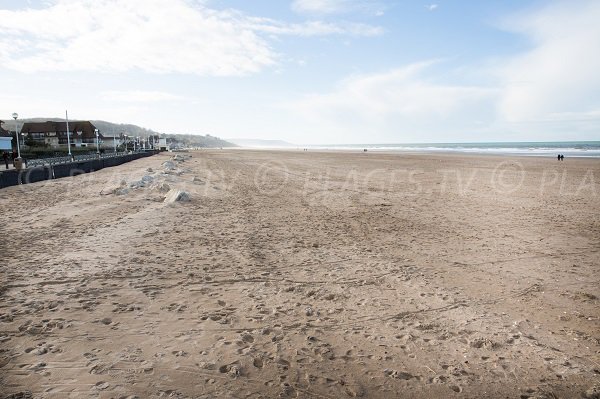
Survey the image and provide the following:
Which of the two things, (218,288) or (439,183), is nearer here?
(218,288)

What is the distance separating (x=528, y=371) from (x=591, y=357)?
79 cm

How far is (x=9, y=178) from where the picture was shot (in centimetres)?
1661

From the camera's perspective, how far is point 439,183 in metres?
18.3

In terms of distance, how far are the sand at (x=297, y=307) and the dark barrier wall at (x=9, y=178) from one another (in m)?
9.30

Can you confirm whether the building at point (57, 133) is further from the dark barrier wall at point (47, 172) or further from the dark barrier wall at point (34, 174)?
the dark barrier wall at point (34, 174)

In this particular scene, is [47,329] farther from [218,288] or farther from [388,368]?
[388,368]

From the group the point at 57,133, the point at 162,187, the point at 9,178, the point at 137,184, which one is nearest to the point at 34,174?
the point at 9,178

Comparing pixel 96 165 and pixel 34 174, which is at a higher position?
pixel 96 165

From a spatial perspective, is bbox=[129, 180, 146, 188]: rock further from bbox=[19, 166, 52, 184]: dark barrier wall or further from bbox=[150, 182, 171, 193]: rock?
bbox=[19, 166, 52, 184]: dark barrier wall

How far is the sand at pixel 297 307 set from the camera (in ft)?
10.3

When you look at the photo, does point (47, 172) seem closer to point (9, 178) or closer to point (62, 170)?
point (62, 170)

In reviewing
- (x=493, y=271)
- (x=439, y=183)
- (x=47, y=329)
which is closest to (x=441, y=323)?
(x=493, y=271)

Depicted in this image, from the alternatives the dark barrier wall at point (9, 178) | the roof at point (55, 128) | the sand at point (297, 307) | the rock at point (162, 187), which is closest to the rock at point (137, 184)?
the rock at point (162, 187)

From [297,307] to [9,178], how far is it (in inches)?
725
